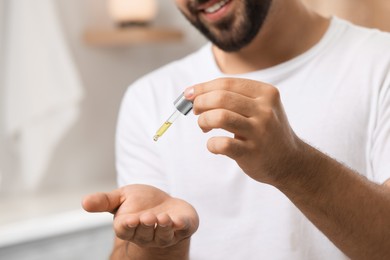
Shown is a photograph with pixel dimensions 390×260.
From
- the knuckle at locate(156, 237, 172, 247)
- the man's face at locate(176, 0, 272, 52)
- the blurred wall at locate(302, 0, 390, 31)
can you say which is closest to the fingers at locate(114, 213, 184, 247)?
the knuckle at locate(156, 237, 172, 247)

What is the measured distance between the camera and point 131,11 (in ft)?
6.73

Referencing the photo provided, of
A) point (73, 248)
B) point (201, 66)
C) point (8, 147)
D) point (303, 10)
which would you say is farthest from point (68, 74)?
point (303, 10)

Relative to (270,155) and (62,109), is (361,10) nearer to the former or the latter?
(62,109)

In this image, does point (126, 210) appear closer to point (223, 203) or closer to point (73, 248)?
point (223, 203)

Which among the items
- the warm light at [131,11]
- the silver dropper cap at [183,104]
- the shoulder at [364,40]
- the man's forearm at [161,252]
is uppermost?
the silver dropper cap at [183,104]

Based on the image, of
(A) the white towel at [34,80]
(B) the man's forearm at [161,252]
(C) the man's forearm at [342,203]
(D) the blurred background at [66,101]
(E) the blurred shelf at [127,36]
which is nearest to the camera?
(C) the man's forearm at [342,203]

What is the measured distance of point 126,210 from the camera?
92cm

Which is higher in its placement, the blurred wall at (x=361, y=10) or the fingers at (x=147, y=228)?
the fingers at (x=147, y=228)

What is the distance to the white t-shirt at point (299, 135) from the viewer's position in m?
1.10

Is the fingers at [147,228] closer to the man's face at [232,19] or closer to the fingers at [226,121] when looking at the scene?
the fingers at [226,121]

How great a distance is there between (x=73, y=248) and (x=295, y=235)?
0.74 meters

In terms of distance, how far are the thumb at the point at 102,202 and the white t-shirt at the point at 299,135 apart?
258 mm

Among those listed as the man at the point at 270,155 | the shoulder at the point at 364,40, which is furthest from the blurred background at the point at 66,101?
the shoulder at the point at 364,40

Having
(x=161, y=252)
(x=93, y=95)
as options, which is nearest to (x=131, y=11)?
(x=93, y=95)
